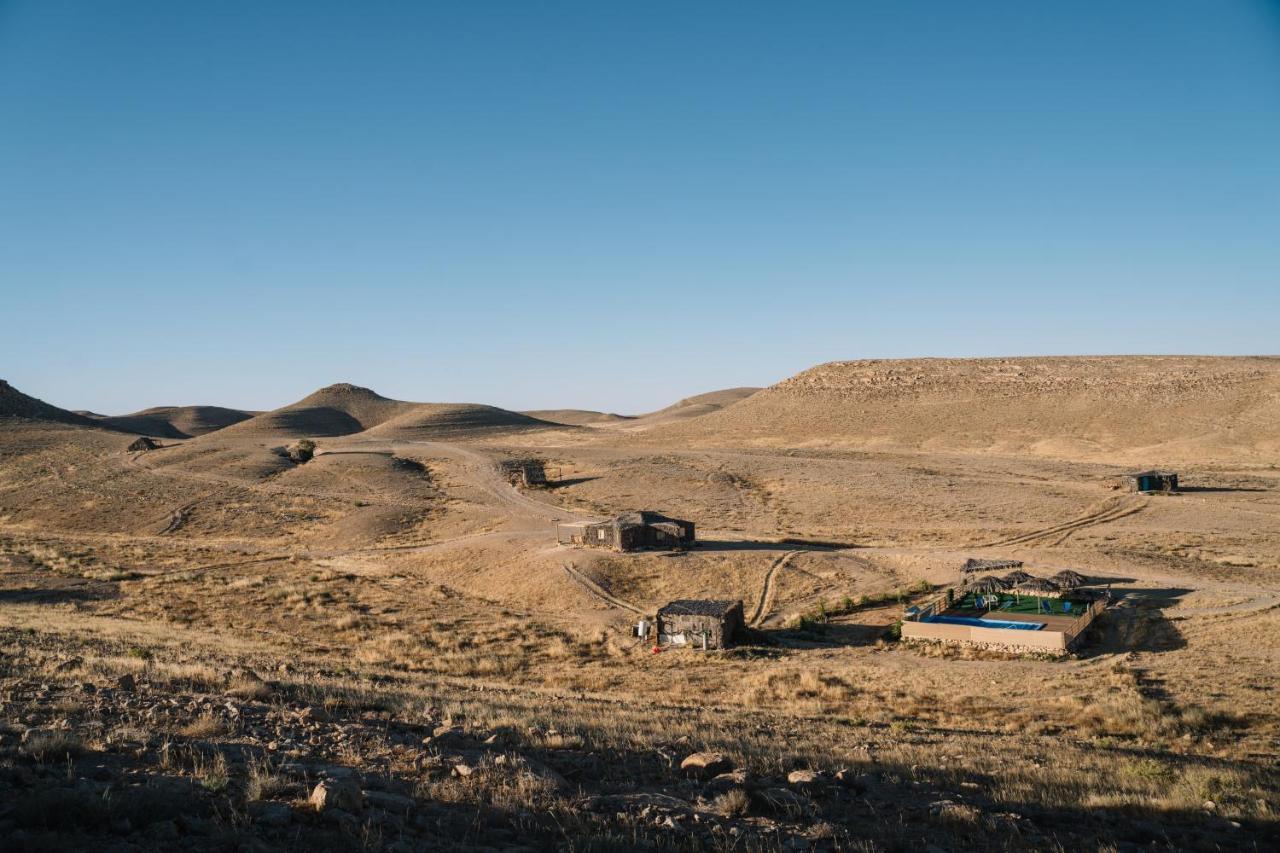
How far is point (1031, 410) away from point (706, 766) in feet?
330

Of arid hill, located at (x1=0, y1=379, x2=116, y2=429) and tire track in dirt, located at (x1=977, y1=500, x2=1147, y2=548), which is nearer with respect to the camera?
tire track in dirt, located at (x1=977, y1=500, x2=1147, y2=548)

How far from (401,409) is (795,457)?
4918 inches

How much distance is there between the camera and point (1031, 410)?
9981cm

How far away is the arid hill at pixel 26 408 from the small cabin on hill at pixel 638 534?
10006 centimetres

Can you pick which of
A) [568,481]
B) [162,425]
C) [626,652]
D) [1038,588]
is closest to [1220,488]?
[1038,588]

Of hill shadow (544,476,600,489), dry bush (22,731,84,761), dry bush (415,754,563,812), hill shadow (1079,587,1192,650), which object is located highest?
hill shadow (544,476,600,489)

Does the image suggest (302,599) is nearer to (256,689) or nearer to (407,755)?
(256,689)

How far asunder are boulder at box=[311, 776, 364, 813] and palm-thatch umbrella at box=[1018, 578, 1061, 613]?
3038 centimetres

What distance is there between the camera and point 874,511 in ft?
183

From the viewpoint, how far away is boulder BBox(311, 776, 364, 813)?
303 inches

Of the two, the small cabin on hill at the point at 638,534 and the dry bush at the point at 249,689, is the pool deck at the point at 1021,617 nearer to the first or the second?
the small cabin on hill at the point at 638,534

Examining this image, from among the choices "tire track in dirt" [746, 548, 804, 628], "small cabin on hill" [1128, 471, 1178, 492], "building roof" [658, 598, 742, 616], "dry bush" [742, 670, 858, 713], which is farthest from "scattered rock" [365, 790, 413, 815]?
"small cabin on hill" [1128, 471, 1178, 492]

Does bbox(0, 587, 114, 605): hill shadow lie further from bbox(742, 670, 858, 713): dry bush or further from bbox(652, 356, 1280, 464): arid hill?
bbox(652, 356, 1280, 464): arid hill

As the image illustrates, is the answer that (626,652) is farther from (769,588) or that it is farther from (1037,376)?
(1037,376)
